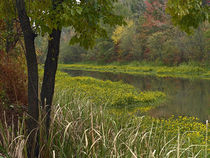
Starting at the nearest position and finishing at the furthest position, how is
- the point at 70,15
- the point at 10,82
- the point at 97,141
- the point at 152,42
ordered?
the point at 97,141
the point at 70,15
the point at 10,82
the point at 152,42

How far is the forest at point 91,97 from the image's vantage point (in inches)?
144

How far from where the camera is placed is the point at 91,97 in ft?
33.7

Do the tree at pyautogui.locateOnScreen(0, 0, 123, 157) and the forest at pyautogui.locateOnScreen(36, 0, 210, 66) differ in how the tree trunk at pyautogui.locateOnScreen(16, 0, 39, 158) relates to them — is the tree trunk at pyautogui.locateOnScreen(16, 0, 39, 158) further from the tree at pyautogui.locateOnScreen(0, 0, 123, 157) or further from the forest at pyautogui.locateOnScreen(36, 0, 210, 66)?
the forest at pyautogui.locateOnScreen(36, 0, 210, 66)

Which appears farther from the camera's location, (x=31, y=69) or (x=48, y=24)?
(x=31, y=69)

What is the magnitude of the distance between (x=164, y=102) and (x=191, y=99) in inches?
56.8

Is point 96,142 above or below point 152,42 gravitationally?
below

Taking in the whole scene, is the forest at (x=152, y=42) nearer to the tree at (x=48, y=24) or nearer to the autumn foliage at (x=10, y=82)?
the autumn foliage at (x=10, y=82)

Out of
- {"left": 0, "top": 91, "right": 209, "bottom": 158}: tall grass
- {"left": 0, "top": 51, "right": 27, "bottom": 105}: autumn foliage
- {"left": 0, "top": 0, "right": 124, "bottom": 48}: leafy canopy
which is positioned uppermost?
{"left": 0, "top": 0, "right": 124, "bottom": 48}: leafy canopy

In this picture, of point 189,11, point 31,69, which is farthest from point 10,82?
point 189,11

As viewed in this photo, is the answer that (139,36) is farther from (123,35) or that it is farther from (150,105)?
(150,105)

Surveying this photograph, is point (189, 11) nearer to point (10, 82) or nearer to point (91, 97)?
point (10, 82)

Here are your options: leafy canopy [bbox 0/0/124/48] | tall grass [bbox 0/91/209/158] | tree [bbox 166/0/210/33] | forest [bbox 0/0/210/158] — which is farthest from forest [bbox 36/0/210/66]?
tall grass [bbox 0/91/209/158]

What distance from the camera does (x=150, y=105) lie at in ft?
38.8

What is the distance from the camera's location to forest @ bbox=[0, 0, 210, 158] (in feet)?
12.0
